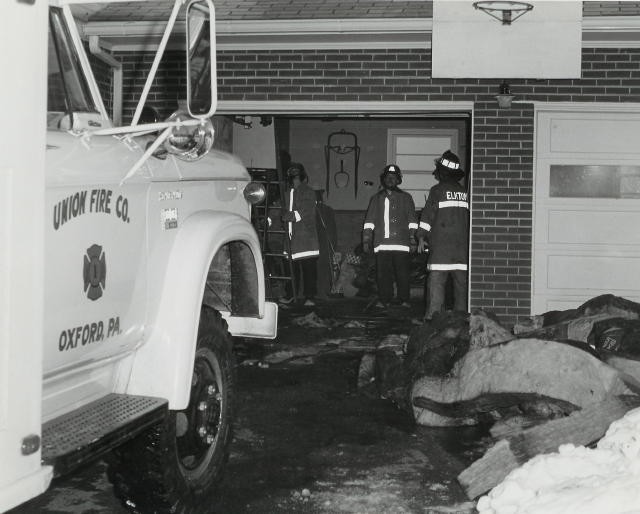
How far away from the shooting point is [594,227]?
461 inches

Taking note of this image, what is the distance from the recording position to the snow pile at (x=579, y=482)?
14.3 ft

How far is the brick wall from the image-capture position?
11.5 m

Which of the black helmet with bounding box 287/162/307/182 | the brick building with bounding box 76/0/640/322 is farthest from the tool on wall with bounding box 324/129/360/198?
the brick building with bounding box 76/0/640/322

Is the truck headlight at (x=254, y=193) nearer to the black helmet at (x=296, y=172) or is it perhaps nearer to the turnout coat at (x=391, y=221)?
the turnout coat at (x=391, y=221)

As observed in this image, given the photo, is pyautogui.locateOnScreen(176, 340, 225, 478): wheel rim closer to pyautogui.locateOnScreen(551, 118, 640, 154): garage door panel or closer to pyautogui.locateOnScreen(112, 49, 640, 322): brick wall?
pyautogui.locateOnScreen(112, 49, 640, 322): brick wall

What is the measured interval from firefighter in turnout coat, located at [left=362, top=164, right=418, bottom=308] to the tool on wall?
15.3ft

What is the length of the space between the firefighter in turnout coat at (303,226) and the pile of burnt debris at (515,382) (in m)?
6.61

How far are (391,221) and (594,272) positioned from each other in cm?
339

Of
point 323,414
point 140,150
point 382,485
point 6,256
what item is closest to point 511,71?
point 323,414

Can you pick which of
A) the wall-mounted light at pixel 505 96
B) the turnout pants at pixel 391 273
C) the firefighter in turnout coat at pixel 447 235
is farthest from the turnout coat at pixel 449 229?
the turnout pants at pixel 391 273

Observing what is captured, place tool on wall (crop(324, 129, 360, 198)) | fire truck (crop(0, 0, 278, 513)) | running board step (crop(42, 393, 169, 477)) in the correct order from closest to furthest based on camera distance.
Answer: fire truck (crop(0, 0, 278, 513))
running board step (crop(42, 393, 169, 477))
tool on wall (crop(324, 129, 360, 198))

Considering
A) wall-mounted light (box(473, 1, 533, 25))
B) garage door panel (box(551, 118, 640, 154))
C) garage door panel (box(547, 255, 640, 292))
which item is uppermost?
wall-mounted light (box(473, 1, 533, 25))

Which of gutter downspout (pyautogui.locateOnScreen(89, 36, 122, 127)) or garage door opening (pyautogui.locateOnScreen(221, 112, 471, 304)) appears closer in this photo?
gutter downspout (pyautogui.locateOnScreen(89, 36, 122, 127))

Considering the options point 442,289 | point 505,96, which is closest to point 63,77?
→ point 505,96
